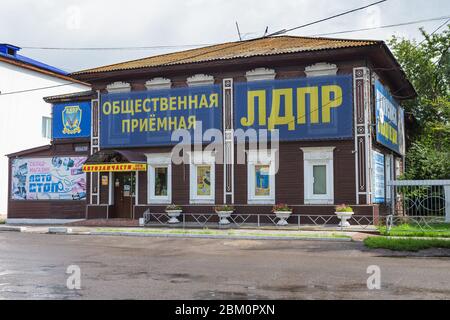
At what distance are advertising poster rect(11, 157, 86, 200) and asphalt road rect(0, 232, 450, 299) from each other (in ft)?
32.7

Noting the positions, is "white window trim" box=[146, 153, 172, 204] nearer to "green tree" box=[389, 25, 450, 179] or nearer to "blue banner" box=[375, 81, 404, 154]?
"blue banner" box=[375, 81, 404, 154]

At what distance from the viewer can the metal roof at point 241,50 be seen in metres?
22.8

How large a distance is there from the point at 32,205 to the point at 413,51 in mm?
26474

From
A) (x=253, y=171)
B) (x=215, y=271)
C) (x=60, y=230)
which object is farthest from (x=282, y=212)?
(x=215, y=271)

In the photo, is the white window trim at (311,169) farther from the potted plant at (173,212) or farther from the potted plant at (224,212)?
the potted plant at (173,212)

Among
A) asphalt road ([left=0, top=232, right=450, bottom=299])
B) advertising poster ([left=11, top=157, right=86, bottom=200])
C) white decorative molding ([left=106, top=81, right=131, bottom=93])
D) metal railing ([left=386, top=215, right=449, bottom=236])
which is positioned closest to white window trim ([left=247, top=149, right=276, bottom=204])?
metal railing ([left=386, top=215, right=449, bottom=236])

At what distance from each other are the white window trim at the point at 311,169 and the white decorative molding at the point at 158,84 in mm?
7334

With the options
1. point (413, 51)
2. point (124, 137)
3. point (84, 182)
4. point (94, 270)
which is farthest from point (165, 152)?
point (413, 51)

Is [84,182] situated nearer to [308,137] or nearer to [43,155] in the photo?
[43,155]

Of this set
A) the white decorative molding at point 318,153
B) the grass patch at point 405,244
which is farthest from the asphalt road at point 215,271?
the white decorative molding at point 318,153

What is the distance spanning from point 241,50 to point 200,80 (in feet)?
8.81

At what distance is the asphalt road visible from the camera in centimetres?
862

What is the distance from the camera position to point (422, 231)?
1814 cm

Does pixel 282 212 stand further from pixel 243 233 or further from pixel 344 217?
pixel 243 233
